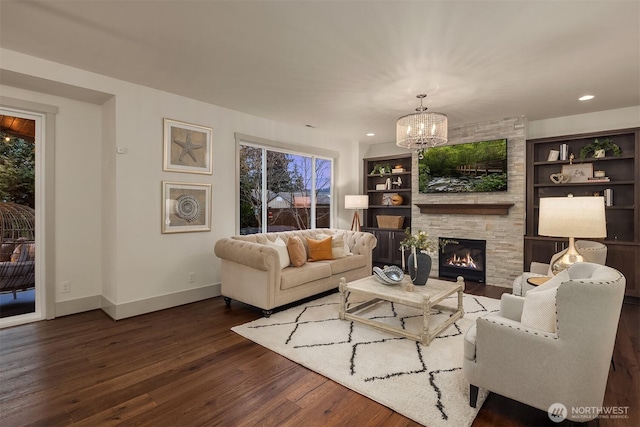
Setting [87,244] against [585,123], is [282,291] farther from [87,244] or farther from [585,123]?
[585,123]

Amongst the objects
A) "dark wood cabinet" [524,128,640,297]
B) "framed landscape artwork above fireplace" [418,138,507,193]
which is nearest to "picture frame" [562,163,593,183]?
"dark wood cabinet" [524,128,640,297]

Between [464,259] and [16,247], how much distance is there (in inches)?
241

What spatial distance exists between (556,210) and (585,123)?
305 centimetres

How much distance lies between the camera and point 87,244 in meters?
3.90

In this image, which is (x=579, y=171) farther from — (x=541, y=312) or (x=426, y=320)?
(x=541, y=312)

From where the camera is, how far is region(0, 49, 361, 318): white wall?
3635 millimetres

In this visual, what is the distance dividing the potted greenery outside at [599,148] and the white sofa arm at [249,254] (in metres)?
4.69

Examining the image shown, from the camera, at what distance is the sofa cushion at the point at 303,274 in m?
3.72

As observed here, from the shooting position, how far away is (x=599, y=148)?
466 centimetres

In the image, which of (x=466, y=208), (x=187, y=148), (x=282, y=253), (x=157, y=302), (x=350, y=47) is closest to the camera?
(x=350, y=47)

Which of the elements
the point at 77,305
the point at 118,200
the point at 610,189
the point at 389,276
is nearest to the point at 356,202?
the point at 389,276

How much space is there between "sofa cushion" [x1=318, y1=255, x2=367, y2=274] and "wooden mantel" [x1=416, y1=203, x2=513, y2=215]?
5.53 ft

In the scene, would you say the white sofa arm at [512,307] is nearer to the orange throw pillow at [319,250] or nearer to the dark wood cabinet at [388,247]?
the orange throw pillow at [319,250]

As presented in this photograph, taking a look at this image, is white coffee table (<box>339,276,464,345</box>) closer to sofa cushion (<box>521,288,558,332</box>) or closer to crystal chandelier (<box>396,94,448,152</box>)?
sofa cushion (<box>521,288,558,332</box>)
